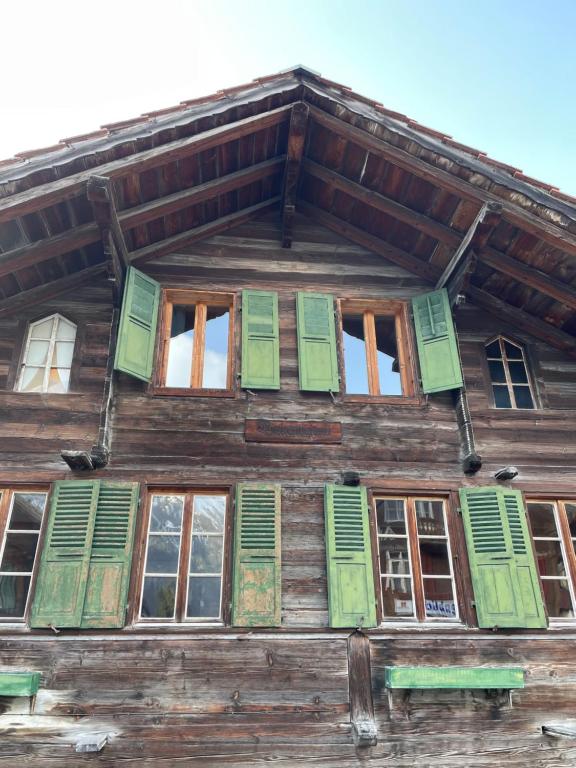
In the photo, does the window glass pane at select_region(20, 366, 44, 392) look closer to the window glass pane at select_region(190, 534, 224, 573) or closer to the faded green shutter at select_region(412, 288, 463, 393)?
the window glass pane at select_region(190, 534, 224, 573)

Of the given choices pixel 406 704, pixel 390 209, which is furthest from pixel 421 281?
pixel 406 704

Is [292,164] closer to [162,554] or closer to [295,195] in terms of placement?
[295,195]

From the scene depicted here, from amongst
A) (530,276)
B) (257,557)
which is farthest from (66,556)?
(530,276)

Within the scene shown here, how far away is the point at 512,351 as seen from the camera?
880 centimetres

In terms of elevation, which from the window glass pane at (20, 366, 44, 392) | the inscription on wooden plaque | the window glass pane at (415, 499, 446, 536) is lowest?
the window glass pane at (415, 499, 446, 536)

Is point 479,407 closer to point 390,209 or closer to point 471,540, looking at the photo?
point 471,540

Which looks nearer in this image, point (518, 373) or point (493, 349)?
point (518, 373)

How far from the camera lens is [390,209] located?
8672 mm

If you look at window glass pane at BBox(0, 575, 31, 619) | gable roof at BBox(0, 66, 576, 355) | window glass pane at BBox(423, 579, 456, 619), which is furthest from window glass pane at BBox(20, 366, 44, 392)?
window glass pane at BBox(423, 579, 456, 619)

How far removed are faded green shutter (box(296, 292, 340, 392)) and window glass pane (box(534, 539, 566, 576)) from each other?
3.18 m

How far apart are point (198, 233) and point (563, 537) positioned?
6453 mm

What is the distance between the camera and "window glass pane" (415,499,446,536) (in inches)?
288

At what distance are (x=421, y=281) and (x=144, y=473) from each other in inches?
193

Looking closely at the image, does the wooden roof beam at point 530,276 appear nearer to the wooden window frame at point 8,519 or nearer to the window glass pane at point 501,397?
the window glass pane at point 501,397
